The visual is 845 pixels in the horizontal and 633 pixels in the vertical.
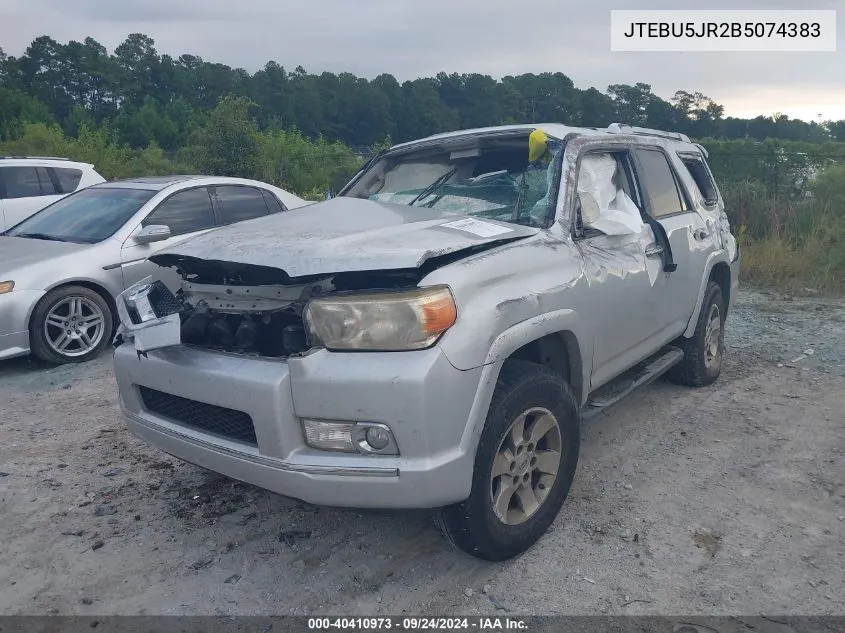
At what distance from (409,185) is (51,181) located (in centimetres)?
758

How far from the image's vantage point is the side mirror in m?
5.91

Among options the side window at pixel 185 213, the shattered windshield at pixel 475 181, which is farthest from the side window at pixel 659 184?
the side window at pixel 185 213

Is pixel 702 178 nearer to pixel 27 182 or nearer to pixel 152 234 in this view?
pixel 152 234

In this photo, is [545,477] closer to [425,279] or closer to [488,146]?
[425,279]

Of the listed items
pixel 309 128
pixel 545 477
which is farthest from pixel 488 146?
pixel 309 128

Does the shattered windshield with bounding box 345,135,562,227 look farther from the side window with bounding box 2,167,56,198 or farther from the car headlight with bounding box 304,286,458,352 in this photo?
the side window with bounding box 2,167,56,198

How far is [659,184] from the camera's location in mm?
4555

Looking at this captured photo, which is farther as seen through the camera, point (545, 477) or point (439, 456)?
point (545, 477)

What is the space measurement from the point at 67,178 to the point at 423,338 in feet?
29.9

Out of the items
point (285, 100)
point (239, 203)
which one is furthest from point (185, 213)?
point (285, 100)

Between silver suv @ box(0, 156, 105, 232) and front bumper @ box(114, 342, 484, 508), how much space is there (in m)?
8.28

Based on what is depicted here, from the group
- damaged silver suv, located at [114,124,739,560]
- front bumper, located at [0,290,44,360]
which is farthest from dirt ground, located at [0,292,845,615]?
front bumper, located at [0,290,44,360]

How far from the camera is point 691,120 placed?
23125 millimetres

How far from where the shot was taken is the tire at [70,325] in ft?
18.7
